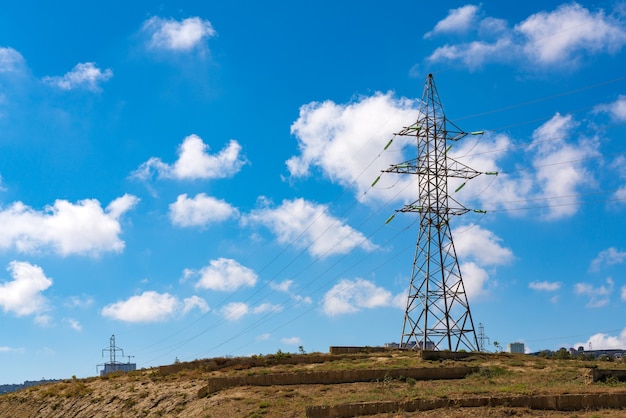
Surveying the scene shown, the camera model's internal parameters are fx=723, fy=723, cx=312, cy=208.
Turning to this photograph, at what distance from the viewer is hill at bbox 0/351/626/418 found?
37.0 metres

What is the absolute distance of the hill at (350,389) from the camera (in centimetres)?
3700

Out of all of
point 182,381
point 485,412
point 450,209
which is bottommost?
point 485,412

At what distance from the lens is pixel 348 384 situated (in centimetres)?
4547

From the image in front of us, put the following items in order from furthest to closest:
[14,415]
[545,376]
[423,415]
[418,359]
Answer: [14,415]
[418,359]
[545,376]
[423,415]

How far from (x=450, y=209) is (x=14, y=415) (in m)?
43.6

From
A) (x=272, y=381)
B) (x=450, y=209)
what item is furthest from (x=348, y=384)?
(x=450, y=209)

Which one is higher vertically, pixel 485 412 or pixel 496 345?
pixel 496 345

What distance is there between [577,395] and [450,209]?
25986 mm

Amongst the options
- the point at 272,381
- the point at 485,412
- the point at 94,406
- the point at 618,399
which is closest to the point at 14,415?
the point at 94,406

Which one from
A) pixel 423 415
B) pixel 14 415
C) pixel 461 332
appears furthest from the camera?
pixel 14 415

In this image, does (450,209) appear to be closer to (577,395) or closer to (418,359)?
(418,359)

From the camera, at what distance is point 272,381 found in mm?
45719

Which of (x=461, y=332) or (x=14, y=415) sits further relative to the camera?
(x=14, y=415)

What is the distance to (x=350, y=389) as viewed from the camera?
4384 cm
